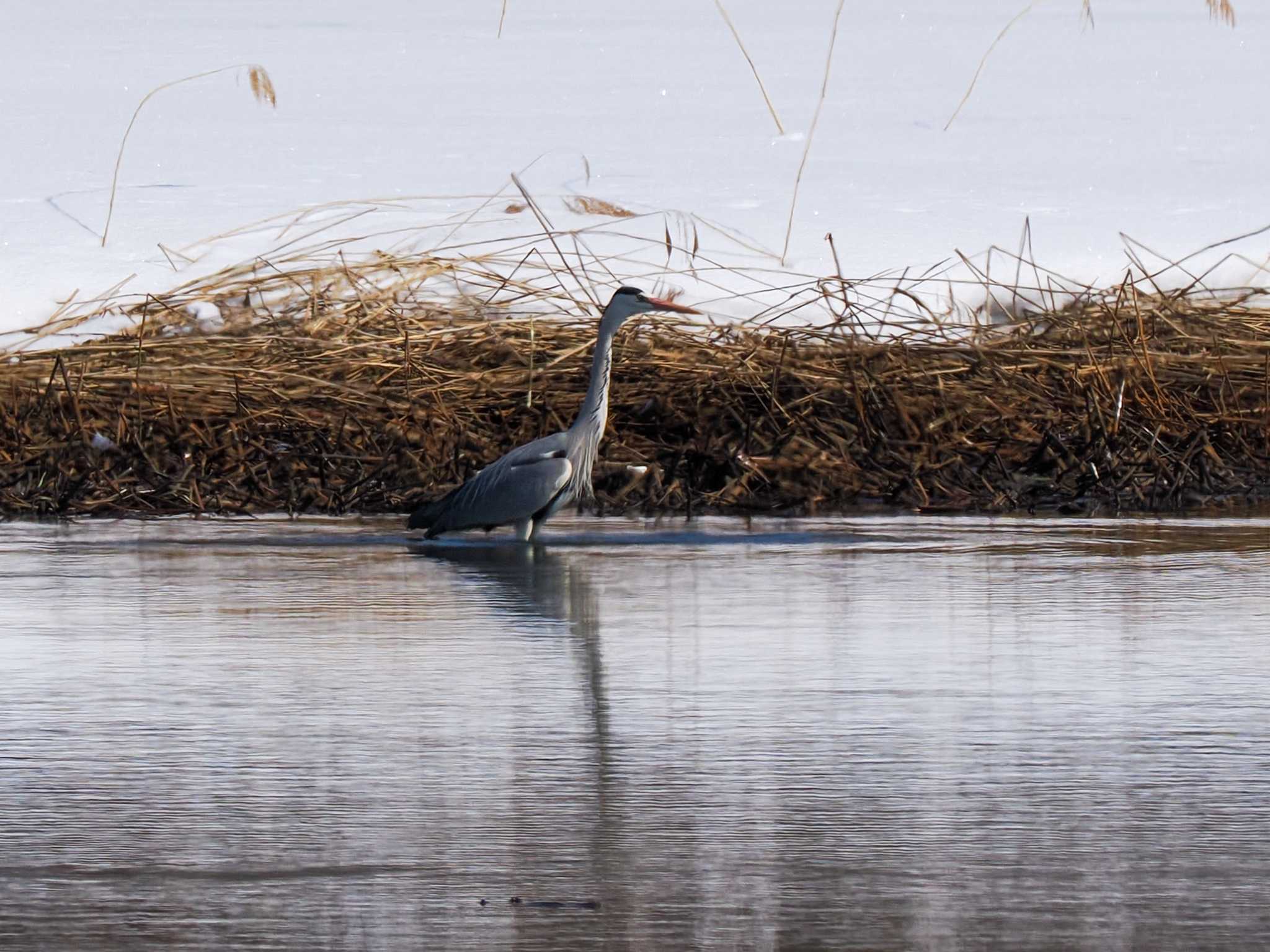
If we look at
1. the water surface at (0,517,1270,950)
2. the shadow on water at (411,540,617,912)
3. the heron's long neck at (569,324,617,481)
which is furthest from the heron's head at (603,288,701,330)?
the water surface at (0,517,1270,950)

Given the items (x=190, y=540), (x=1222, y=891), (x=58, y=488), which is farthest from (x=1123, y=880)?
(x=58, y=488)

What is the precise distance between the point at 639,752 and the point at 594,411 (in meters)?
5.14

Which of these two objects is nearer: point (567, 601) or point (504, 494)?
point (567, 601)

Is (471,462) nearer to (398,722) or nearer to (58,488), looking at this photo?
(58,488)

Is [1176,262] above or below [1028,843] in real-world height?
above

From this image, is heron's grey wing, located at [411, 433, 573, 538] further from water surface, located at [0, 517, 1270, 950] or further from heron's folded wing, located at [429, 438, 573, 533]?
water surface, located at [0, 517, 1270, 950]

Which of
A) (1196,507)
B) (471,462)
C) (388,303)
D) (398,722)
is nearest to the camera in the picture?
(398,722)

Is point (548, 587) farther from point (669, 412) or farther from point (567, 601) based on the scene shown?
point (669, 412)

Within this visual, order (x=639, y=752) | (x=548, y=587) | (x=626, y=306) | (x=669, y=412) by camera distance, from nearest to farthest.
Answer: (x=639, y=752)
(x=548, y=587)
(x=626, y=306)
(x=669, y=412)

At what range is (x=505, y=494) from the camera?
9.69 m

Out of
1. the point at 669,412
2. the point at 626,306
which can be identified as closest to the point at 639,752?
the point at 626,306

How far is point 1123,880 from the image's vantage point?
3.96m

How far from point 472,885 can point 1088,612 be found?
386cm

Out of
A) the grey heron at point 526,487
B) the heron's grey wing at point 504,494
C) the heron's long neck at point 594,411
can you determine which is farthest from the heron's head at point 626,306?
the heron's grey wing at point 504,494
